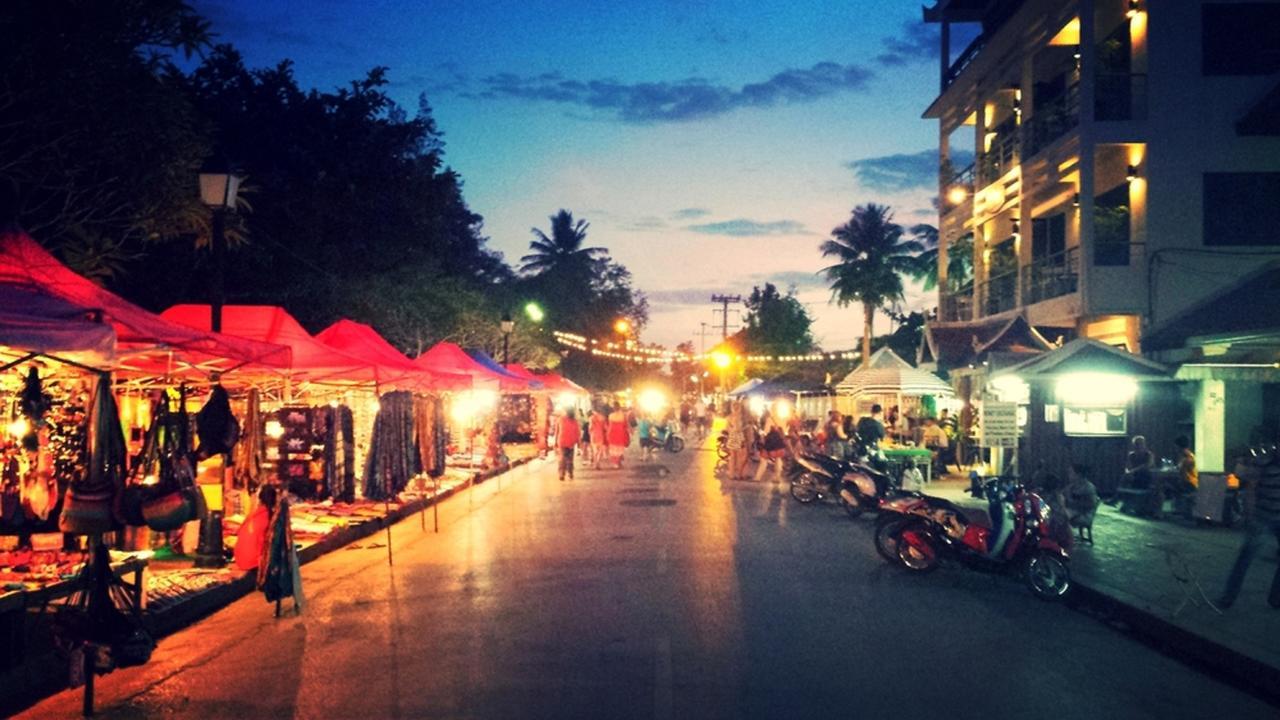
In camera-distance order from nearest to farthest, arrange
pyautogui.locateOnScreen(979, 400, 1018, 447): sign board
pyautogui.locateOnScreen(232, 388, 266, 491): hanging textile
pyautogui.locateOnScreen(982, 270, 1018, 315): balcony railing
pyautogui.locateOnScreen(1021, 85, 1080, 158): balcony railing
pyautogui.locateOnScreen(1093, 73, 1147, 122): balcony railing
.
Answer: pyautogui.locateOnScreen(232, 388, 266, 491): hanging textile, pyautogui.locateOnScreen(979, 400, 1018, 447): sign board, pyautogui.locateOnScreen(1093, 73, 1147, 122): balcony railing, pyautogui.locateOnScreen(1021, 85, 1080, 158): balcony railing, pyautogui.locateOnScreen(982, 270, 1018, 315): balcony railing

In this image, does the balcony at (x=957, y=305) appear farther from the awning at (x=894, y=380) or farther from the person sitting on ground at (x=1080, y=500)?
the person sitting on ground at (x=1080, y=500)

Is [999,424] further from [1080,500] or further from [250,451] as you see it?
[250,451]

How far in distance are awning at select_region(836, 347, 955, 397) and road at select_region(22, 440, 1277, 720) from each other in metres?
11.8

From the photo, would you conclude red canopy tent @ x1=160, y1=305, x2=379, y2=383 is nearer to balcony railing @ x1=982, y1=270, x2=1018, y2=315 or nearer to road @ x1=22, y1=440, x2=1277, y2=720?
road @ x1=22, y1=440, x2=1277, y2=720

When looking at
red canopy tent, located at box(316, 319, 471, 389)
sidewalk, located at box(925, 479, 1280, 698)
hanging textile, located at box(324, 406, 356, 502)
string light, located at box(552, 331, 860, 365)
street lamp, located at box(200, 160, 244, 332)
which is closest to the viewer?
sidewalk, located at box(925, 479, 1280, 698)

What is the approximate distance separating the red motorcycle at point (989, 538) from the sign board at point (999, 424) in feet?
29.7

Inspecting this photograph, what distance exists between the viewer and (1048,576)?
10.7 m

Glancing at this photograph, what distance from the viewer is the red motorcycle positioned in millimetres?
10797

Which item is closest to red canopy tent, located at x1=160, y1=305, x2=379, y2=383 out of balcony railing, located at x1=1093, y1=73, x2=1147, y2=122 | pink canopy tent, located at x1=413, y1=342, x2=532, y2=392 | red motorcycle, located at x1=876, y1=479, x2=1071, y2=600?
pink canopy tent, located at x1=413, y1=342, x2=532, y2=392

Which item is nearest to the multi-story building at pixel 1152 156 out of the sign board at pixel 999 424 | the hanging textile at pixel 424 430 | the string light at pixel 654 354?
the sign board at pixel 999 424

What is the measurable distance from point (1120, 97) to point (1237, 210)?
3595 mm

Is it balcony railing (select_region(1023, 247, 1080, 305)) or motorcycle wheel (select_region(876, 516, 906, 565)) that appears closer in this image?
motorcycle wheel (select_region(876, 516, 906, 565))

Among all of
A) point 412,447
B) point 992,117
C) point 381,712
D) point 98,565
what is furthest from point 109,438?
point 992,117

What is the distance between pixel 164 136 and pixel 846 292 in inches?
2112
